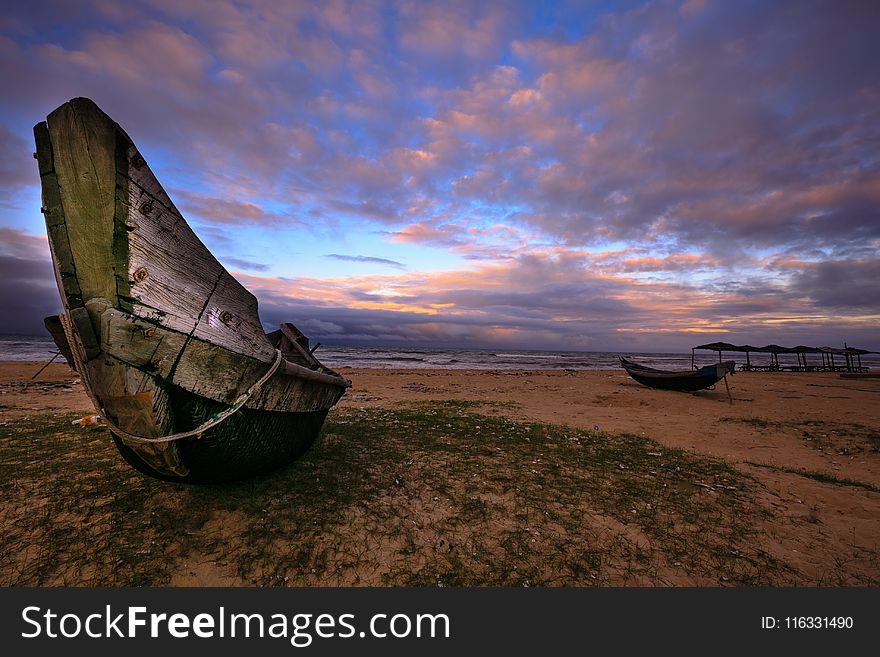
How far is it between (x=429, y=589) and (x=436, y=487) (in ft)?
6.46

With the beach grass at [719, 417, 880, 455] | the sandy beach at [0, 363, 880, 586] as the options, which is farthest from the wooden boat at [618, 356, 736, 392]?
the sandy beach at [0, 363, 880, 586]

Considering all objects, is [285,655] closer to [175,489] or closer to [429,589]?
[429,589]

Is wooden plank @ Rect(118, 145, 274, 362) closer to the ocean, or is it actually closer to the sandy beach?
the sandy beach

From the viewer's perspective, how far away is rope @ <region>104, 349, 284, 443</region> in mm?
2719

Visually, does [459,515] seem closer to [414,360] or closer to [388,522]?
[388,522]

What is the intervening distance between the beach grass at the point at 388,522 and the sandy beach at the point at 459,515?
0.06 feet

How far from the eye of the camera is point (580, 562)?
3.25 m

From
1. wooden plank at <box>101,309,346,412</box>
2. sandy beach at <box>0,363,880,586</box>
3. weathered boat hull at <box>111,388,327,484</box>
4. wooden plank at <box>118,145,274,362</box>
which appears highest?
wooden plank at <box>118,145,274,362</box>

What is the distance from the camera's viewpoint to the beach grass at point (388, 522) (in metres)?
3.03

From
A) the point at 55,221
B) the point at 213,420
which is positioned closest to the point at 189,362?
the point at 213,420

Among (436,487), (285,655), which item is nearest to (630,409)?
(436,487)

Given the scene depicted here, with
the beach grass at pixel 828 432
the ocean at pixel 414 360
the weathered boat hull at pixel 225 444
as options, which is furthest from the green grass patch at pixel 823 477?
the ocean at pixel 414 360

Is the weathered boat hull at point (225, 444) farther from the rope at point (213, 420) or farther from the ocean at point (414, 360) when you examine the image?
the ocean at point (414, 360)

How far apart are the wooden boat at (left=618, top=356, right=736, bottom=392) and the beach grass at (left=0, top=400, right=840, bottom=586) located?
1245 centimetres
